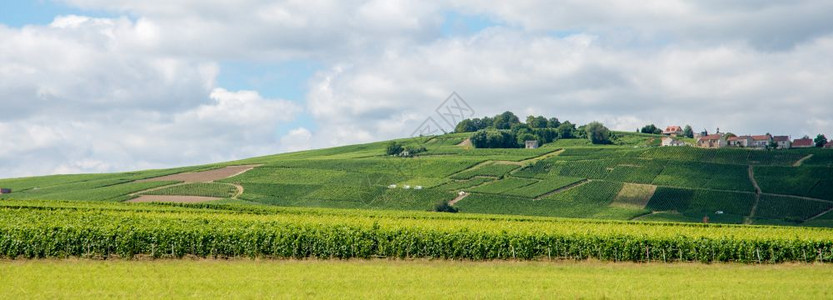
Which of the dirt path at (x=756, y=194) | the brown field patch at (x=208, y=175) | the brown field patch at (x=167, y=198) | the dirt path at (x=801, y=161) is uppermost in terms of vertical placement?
the brown field patch at (x=208, y=175)

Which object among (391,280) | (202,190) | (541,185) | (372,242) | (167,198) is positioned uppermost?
(202,190)

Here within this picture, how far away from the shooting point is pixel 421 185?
163750 mm

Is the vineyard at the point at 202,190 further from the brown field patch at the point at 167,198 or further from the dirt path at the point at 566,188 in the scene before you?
the dirt path at the point at 566,188

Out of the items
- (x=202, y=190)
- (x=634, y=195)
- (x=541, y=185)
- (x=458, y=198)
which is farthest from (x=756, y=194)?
(x=202, y=190)

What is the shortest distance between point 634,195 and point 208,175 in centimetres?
8790

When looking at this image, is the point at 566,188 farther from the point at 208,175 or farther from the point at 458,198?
the point at 208,175

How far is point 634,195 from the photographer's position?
493ft

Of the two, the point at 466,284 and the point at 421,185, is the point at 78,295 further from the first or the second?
the point at 421,185

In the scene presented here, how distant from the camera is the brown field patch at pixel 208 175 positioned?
175425mm

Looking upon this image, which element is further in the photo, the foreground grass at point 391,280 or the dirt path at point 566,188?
the dirt path at point 566,188

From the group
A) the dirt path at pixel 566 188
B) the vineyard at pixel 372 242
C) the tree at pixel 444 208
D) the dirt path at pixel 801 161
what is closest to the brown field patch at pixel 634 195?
the dirt path at pixel 566 188

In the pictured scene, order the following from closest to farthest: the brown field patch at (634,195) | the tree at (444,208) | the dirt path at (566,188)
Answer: the tree at (444,208), the brown field patch at (634,195), the dirt path at (566,188)

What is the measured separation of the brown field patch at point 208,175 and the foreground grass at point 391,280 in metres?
123

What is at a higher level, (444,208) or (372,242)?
(372,242)
